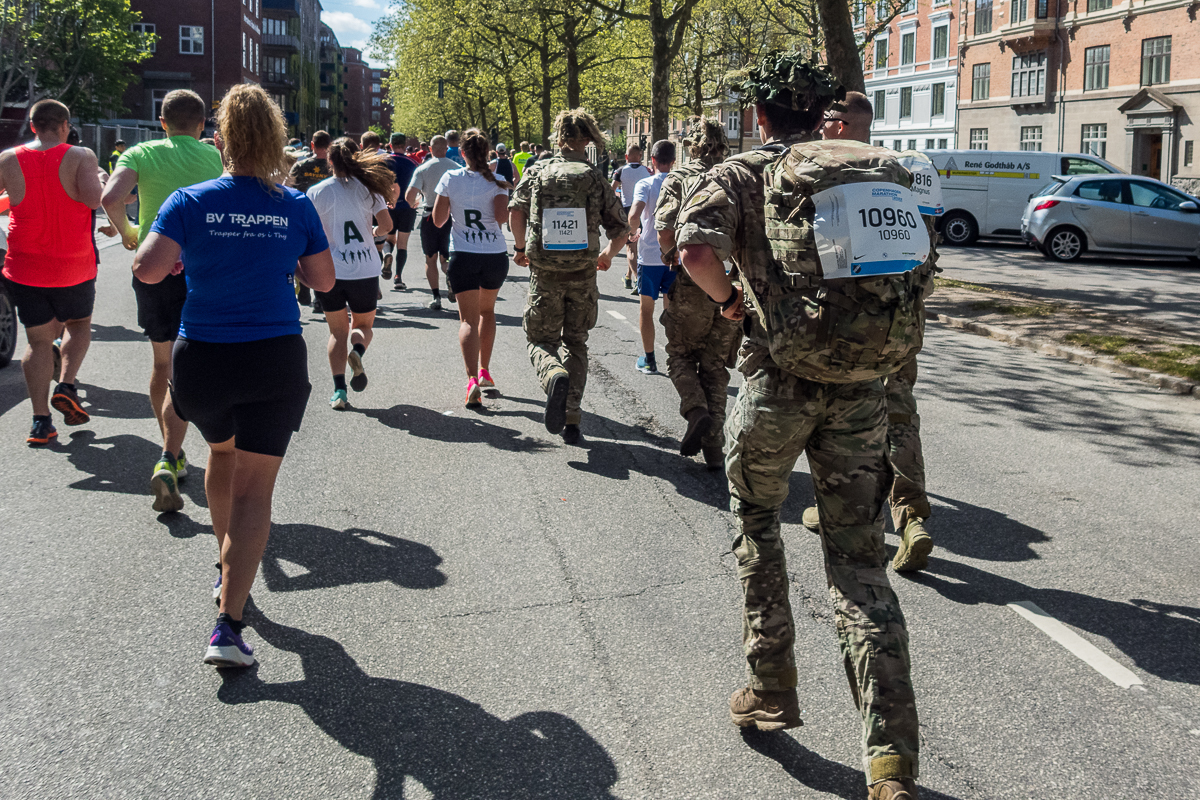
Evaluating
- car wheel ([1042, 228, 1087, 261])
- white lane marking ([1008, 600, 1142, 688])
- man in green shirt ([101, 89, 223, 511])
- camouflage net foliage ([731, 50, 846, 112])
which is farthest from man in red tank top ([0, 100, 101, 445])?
car wheel ([1042, 228, 1087, 261])

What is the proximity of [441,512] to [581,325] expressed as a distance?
1.96 m

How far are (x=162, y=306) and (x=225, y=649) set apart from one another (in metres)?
2.47

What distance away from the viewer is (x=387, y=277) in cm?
1675

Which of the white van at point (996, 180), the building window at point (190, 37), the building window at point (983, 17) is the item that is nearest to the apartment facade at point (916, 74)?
the building window at point (983, 17)

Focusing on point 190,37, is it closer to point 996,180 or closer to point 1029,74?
point 1029,74

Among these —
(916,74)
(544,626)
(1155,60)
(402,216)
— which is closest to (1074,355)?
(544,626)

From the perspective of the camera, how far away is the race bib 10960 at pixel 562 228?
674cm

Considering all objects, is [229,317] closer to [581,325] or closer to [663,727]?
[663,727]

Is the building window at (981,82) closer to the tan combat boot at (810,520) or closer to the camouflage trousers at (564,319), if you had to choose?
the camouflage trousers at (564,319)

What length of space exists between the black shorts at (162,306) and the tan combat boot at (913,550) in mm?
3662

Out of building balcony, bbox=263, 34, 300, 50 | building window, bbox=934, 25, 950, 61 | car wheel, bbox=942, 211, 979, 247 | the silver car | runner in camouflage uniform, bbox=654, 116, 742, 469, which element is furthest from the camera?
building balcony, bbox=263, 34, 300, 50

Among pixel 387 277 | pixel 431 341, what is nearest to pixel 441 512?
pixel 431 341

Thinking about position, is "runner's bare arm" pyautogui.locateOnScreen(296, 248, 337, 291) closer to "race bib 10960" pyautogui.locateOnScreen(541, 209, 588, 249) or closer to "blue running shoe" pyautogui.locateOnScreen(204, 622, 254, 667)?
"blue running shoe" pyautogui.locateOnScreen(204, 622, 254, 667)

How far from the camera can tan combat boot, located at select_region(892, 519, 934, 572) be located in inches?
183
